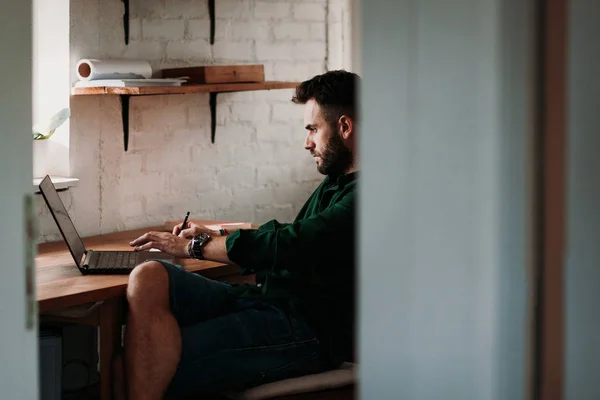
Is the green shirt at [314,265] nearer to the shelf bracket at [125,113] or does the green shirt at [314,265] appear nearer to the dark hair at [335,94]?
the dark hair at [335,94]

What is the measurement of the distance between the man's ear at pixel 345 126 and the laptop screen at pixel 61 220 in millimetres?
901

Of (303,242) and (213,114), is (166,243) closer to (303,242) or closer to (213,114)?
(303,242)

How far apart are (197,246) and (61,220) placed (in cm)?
43

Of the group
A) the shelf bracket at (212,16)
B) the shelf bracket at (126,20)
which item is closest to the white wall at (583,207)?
the shelf bracket at (126,20)

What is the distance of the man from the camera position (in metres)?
2.72

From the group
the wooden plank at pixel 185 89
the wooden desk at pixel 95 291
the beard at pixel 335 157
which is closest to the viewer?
the wooden desk at pixel 95 291

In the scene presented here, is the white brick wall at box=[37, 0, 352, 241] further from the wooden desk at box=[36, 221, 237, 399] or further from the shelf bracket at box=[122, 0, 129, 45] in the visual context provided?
the wooden desk at box=[36, 221, 237, 399]

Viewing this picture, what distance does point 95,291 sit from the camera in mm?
2621

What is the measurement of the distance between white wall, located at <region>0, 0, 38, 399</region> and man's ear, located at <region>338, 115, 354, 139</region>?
5.51ft

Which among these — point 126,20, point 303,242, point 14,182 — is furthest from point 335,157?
point 14,182

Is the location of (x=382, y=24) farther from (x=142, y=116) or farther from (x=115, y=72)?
(x=142, y=116)

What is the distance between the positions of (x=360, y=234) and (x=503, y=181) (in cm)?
20

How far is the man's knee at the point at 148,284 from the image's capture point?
106 inches

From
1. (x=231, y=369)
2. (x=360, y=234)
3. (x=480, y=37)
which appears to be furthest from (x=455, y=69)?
(x=231, y=369)
